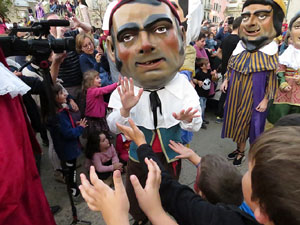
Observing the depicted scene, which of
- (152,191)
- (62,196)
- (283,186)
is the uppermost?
(283,186)

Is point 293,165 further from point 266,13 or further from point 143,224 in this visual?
point 266,13

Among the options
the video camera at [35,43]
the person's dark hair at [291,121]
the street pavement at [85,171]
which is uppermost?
the video camera at [35,43]

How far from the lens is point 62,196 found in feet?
7.68

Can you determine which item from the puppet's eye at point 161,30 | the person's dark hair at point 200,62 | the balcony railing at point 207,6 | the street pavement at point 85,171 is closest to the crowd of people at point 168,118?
the puppet's eye at point 161,30

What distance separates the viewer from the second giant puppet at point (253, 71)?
216 centimetres

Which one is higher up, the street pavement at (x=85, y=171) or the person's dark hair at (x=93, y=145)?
the person's dark hair at (x=93, y=145)

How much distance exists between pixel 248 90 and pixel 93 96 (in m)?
1.80

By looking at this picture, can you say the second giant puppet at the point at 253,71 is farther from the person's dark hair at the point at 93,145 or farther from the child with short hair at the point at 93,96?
the person's dark hair at the point at 93,145

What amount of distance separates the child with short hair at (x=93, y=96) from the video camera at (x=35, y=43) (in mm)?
1333

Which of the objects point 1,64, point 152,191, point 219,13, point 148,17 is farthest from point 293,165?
point 219,13

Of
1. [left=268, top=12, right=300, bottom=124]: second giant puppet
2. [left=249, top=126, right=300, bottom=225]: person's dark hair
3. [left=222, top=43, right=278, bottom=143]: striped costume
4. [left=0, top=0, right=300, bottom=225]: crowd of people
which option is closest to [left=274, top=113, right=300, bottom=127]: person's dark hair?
[left=0, top=0, right=300, bottom=225]: crowd of people

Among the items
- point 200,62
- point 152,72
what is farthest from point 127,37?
point 200,62

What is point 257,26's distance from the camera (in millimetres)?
2193

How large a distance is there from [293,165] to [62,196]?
2262 millimetres
